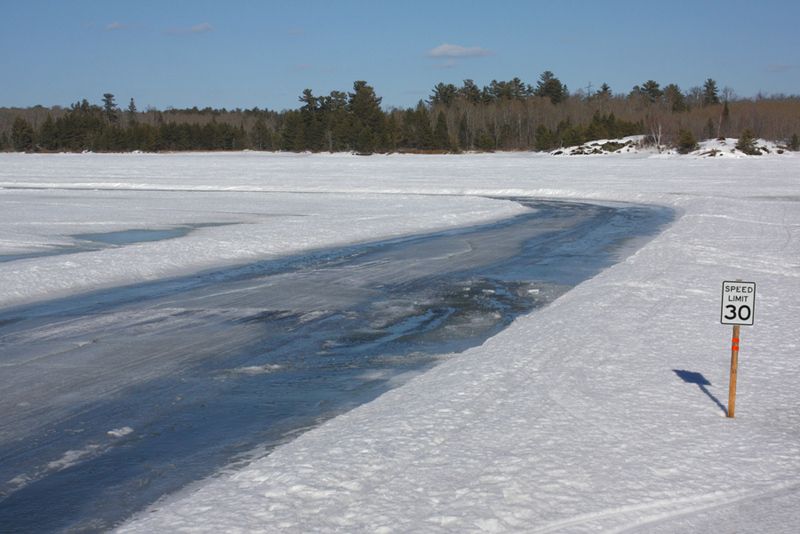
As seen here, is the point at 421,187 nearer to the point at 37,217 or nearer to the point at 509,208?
the point at 509,208

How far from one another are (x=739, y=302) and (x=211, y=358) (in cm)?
580

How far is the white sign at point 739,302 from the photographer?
7293mm

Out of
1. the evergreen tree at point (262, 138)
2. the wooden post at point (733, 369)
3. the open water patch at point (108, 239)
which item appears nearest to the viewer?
the wooden post at point (733, 369)

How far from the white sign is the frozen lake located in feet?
11.1

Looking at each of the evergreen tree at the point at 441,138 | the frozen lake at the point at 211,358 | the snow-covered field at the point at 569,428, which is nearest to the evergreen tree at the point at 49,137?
the evergreen tree at the point at 441,138

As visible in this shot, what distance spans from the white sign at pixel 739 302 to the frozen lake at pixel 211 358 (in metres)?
3.39

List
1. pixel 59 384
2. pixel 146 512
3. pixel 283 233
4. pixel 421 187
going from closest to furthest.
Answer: pixel 146 512 → pixel 59 384 → pixel 283 233 → pixel 421 187

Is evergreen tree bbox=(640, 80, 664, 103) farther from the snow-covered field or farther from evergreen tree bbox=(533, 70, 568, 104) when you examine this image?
the snow-covered field

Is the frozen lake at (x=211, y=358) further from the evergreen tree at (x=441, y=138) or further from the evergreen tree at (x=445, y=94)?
the evergreen tree at (x=445, y=94)

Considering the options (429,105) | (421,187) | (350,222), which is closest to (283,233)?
(350,222)

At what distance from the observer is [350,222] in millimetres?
27047

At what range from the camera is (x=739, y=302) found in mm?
7332

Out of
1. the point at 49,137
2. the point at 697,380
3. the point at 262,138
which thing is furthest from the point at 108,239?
the point at 49,137

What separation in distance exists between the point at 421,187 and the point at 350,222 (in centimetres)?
2141
